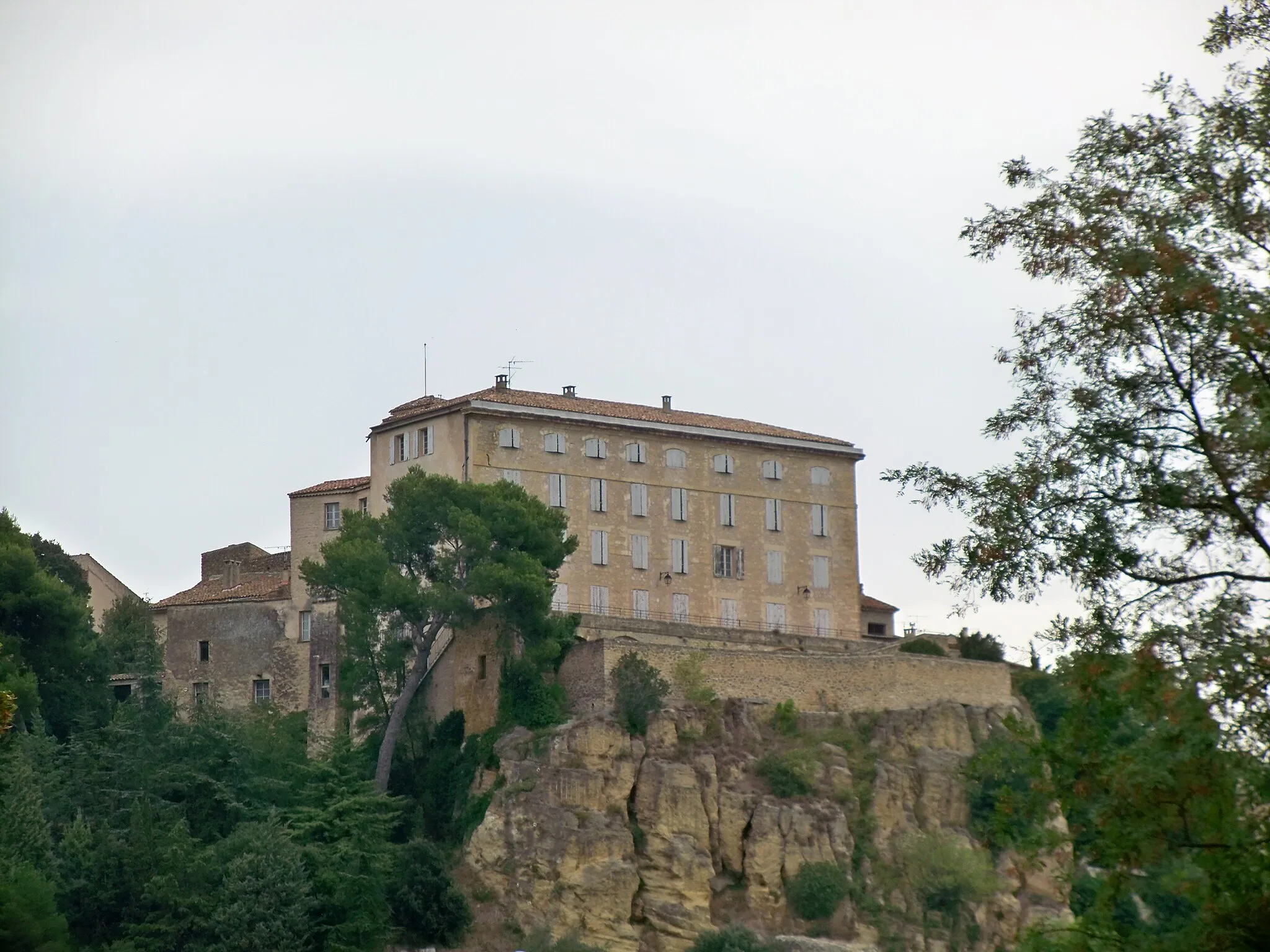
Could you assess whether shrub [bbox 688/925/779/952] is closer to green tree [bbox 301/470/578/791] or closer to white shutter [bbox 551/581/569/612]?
green tree [bbox 301/470/578/791]

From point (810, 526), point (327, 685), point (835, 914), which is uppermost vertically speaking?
point (810, 526)

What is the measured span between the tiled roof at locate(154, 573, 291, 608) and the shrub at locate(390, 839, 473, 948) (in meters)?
13.1

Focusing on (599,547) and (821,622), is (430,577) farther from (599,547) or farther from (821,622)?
(821,622)

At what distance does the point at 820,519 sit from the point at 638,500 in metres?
6.53

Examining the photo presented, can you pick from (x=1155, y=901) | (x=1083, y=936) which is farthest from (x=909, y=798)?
(x=1083, y=936)

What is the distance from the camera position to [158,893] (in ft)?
175

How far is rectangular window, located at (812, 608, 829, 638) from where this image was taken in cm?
6731

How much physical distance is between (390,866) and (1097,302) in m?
36.8

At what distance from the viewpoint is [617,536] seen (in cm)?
6494

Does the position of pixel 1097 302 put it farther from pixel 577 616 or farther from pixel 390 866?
pixel 577 616

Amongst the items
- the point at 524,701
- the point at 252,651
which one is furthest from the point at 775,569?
the point at 252,651

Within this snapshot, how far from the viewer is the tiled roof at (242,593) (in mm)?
66188

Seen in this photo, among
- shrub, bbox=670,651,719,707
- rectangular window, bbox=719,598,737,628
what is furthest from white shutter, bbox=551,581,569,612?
rectangular window, bbox=719,598,737,628

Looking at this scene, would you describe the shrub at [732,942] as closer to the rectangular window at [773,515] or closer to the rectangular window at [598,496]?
the rectangular window at [598,496]
